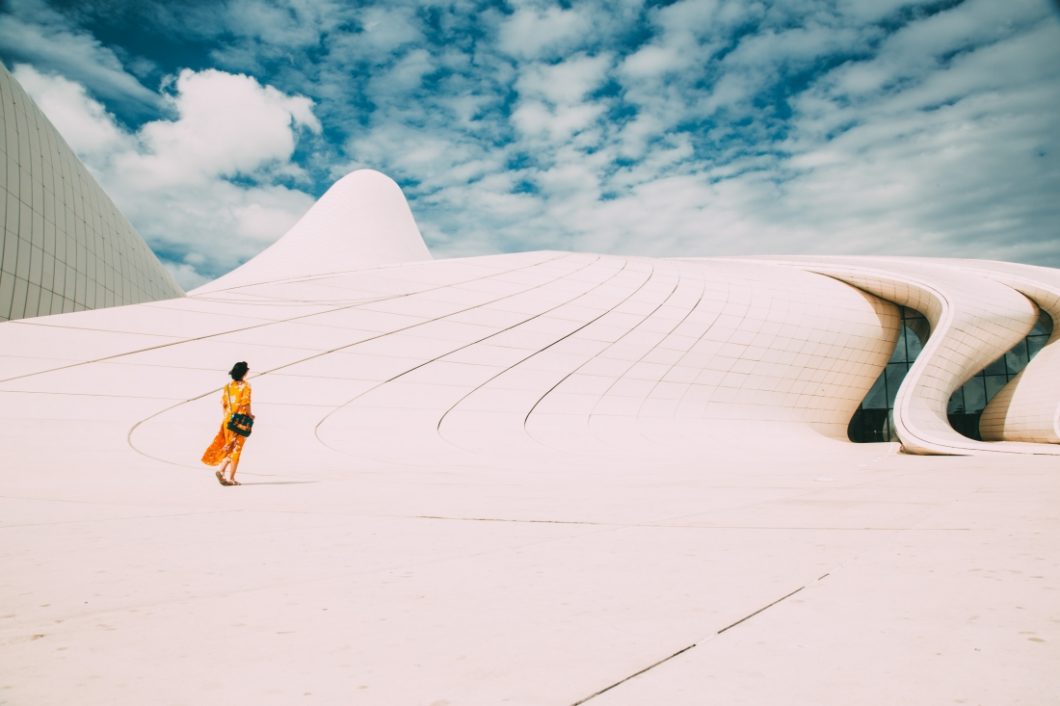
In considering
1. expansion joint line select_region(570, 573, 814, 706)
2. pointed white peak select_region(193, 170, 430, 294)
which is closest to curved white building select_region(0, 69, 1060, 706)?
expansion joint line select_region(570, 573, 814, 706)

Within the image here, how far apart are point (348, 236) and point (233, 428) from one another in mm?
25840

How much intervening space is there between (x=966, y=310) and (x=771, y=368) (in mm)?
5764

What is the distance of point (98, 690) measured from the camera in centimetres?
125

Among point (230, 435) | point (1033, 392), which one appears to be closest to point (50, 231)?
point (230, 435)

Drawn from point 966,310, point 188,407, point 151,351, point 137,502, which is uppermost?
point 966,310

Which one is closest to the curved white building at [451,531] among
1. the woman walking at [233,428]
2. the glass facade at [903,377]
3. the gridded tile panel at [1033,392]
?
the woman walking at [233,428]

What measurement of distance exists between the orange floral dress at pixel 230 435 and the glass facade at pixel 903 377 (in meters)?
21.4

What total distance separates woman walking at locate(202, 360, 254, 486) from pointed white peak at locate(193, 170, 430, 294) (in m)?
21.0

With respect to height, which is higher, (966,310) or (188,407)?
(966,310)

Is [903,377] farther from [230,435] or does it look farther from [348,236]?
[348,236]

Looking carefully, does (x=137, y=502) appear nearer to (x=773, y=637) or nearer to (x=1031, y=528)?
(x=773, y=637)

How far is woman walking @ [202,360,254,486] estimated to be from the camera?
19.0 feet

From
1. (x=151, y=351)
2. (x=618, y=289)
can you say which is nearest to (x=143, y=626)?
(x=151, y=351)

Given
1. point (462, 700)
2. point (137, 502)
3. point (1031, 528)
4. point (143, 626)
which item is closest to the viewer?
point (462, 700)
